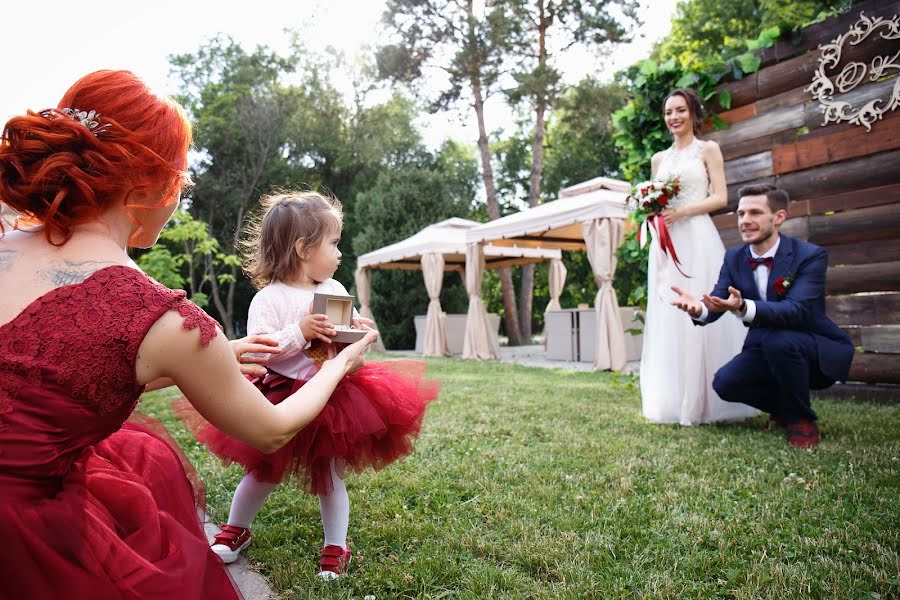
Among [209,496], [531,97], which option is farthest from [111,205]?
[531,97]

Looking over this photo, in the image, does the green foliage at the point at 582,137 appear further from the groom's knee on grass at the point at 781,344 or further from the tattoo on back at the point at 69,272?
the tattoo on back at the point at 69,272

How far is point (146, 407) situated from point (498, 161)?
2800 centimetres

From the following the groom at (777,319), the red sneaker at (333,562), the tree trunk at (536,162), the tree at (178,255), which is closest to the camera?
the red sneaker at (333,562)

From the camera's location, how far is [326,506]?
2.46 m

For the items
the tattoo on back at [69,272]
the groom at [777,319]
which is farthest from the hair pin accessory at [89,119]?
the groom at [777,319]

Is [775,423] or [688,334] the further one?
[688,334]

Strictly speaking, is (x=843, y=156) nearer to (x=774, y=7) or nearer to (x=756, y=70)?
(x=756, y=70)

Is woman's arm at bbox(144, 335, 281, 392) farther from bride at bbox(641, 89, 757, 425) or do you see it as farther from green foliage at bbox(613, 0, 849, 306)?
green foliage at bbox(613, 0, 849, 306)

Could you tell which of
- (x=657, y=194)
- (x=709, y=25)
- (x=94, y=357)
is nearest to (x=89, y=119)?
(x=94, y=357)

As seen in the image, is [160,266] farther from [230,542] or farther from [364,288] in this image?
[230,542]

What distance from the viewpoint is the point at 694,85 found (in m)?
6.59

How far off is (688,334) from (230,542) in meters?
3.88

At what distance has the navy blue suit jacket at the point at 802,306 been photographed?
408 centimetres

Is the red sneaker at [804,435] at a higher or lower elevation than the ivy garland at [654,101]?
lower
